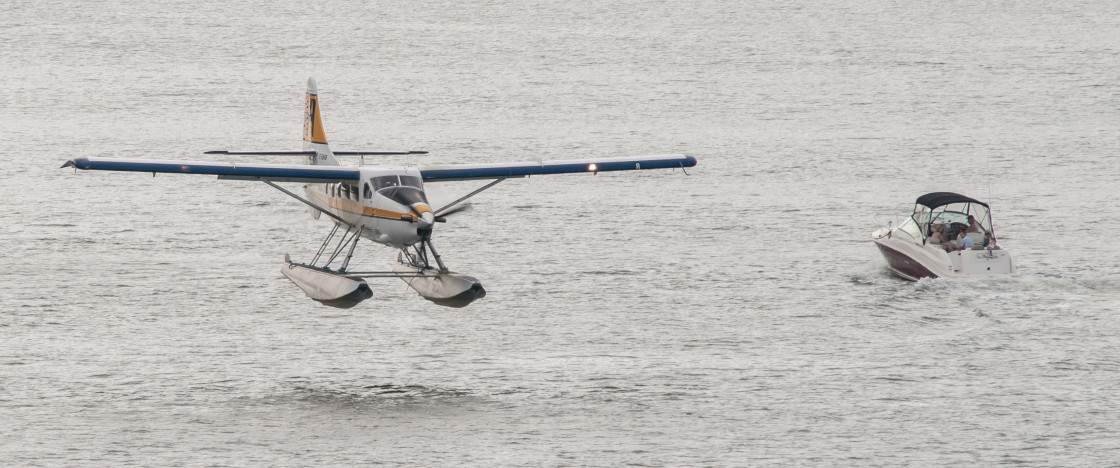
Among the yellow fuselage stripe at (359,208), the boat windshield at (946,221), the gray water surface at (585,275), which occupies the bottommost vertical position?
the gray water surface at (585,275)

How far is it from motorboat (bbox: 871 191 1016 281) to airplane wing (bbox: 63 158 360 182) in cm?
2616

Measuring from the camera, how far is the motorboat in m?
57.1

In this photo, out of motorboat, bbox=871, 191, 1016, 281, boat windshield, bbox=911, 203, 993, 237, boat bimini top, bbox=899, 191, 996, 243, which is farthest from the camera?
boat windshield, bbox=911, 203, 993, 237

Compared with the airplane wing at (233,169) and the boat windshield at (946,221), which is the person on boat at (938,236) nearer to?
the boat windshield at (946,221)

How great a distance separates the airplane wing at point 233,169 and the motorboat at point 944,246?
85.8ft

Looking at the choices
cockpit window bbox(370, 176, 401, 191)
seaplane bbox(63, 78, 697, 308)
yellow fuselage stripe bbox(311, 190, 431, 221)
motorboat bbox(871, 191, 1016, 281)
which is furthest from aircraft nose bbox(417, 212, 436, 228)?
motorboat bbox(871, 191, 1016, 281)

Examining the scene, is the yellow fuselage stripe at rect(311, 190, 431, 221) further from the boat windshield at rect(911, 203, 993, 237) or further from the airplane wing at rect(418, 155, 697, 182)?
the boat windshield at rect(911, 203, 993, 237)

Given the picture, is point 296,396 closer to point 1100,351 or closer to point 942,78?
point 1100,351

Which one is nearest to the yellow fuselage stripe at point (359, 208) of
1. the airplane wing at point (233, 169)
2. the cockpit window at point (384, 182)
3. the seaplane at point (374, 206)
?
the seaplane at point (374, 206)

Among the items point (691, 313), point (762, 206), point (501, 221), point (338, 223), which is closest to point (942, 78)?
point (762, 206)

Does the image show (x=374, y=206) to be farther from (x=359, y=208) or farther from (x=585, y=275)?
(x=585, y=275)

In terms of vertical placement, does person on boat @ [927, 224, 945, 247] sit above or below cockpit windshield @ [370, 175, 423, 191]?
below

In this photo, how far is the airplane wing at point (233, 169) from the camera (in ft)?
145

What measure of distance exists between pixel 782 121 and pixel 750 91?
45.3 ft
